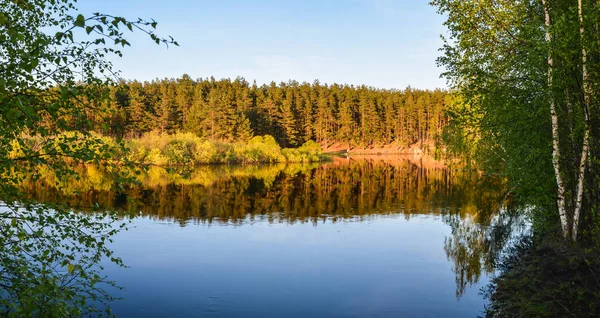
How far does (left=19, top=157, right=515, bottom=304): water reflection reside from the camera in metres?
18.9

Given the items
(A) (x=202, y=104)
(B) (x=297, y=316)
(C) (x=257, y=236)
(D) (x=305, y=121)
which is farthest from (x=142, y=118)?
(B) (x=297, y=316)

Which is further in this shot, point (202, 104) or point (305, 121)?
point (305, 121)

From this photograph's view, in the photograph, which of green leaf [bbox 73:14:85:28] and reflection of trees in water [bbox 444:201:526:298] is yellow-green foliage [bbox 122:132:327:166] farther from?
green leaf [bbox 73:14:85:28]

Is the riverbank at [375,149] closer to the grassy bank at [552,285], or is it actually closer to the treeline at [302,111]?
the treeline at [302,111]

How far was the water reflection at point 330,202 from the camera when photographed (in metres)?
18.9

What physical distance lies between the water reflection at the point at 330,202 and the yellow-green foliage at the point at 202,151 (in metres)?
16.3

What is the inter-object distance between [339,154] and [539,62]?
99.2m

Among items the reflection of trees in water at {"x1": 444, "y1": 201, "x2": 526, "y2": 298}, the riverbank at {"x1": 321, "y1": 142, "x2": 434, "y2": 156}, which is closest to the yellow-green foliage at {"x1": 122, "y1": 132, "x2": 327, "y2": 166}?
the riverbank at {"x1": 321, "y1": 142, "x2": 434, "y2": 156}

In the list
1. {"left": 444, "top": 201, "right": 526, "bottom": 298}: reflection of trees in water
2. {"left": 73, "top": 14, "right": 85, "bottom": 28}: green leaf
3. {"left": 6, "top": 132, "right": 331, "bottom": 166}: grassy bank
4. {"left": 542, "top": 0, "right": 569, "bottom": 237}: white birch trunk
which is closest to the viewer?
{"left": 73, "top": 14, "right": 85, "bottom": 28}: green leaf

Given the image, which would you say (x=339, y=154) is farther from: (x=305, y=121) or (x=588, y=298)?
(x=588, y=298)

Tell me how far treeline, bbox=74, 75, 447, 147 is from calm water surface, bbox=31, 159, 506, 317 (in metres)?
67.2

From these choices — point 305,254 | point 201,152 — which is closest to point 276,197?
point 305,254

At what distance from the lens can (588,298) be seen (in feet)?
29.7

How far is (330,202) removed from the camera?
1244 inches
